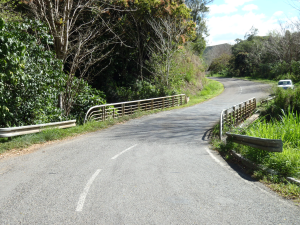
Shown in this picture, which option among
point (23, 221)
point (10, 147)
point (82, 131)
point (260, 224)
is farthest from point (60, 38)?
point (260, 224)

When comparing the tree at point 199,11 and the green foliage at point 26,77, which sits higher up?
the tree at point 199,11

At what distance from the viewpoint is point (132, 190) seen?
5918 mm

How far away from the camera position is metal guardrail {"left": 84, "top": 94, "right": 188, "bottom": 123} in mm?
17656

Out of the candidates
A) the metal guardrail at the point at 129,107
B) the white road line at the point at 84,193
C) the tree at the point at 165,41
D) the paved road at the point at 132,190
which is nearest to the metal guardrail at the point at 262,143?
the paved road at the point at 132,190

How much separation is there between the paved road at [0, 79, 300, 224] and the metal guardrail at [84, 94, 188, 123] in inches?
283

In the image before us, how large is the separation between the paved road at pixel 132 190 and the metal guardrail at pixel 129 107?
720cm

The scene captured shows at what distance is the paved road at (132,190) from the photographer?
469 cm

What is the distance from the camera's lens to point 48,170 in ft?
24.5

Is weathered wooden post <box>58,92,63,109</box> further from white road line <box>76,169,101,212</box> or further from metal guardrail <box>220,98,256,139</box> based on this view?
white road line <box>76,169,101,212</box>

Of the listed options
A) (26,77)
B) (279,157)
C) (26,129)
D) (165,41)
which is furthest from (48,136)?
(165,41)

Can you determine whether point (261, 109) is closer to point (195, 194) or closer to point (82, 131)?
point (82, 131)

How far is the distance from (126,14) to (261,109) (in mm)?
16278

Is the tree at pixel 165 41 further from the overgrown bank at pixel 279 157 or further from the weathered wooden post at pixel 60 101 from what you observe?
the overgrown bank at pixel 279 157

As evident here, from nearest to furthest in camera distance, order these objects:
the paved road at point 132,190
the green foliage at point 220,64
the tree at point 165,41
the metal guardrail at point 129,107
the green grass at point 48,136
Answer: the paved road at point 132,190 < the green grass at point 48,136 < the metal guardrail at point 129,107 < the tree at point 165,41 < the green foliage at point 220,64
